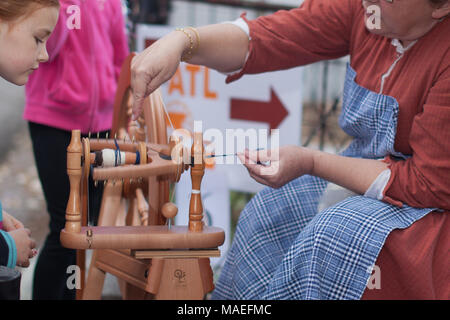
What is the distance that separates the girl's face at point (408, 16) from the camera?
1.25 meters

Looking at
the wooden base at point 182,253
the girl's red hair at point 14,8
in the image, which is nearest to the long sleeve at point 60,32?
the girl's red hair at point 14,8

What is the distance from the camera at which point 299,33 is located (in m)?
1.57

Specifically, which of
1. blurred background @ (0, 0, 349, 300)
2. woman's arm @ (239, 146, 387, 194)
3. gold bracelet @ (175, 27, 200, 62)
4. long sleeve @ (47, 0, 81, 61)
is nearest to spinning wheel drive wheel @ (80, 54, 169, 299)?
gold bracelet @ (175, 27, 200, 62)

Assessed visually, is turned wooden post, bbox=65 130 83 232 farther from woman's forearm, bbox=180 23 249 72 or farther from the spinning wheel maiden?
woman's forearm, bbox=180 23 249 72

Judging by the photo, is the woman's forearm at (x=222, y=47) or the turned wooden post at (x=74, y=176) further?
the woman's forearm at (x=222, y=47)

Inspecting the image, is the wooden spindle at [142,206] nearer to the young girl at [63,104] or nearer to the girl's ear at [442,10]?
the young girl at [63,104]

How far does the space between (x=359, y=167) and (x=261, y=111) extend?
1.09 m

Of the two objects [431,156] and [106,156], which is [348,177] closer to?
[431,156]

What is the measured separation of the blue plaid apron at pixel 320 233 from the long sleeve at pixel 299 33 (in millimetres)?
139

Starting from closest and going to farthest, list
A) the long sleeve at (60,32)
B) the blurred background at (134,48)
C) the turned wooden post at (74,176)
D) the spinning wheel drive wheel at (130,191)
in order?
the turned wooden post at (74,176)
the spinning wheel drive wheel at (130,191)
the long sleeve at (60,32)
the blurred background at (134,48)

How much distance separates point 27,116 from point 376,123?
1133mm

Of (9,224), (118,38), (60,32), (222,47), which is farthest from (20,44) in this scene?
(118,38)

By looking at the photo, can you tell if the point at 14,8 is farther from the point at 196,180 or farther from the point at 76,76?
the point at 76,76

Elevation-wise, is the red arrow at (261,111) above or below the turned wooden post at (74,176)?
above
